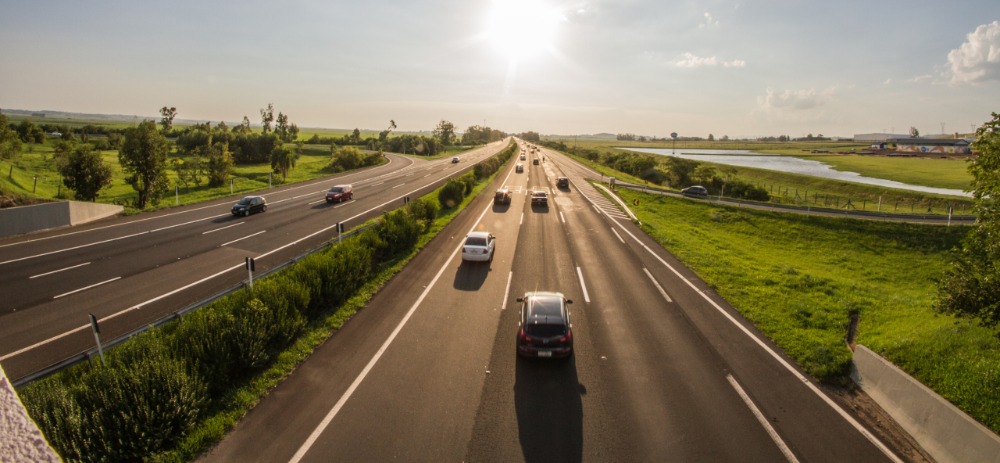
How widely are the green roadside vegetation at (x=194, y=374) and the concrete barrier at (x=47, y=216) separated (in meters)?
22.8

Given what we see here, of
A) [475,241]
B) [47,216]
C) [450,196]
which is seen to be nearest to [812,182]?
[450,196]

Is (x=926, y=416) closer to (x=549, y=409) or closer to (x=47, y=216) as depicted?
(x=549, y=409)

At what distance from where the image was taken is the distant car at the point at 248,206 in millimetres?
34125

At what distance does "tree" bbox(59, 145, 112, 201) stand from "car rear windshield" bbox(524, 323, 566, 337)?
4261cm

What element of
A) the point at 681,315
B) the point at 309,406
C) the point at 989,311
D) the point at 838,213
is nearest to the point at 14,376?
the point at 309,406

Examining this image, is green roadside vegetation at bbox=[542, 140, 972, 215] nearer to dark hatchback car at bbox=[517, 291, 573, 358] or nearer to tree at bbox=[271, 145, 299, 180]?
dark hatchback car at bbox=[517, 291, 573, 358]

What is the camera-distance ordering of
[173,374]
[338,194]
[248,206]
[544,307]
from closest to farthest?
[173,374] → [544,307] → [248,206] → [338,194]

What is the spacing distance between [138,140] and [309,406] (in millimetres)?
39321

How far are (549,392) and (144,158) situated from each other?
139 feet

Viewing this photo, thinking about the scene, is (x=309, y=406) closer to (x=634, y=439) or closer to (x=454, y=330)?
(x=454, y=330)

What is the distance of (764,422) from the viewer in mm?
10352

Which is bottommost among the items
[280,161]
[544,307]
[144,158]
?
[544,307]

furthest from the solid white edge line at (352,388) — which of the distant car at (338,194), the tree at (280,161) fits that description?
the tree at (280,161)

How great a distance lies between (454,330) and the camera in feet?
49.6
